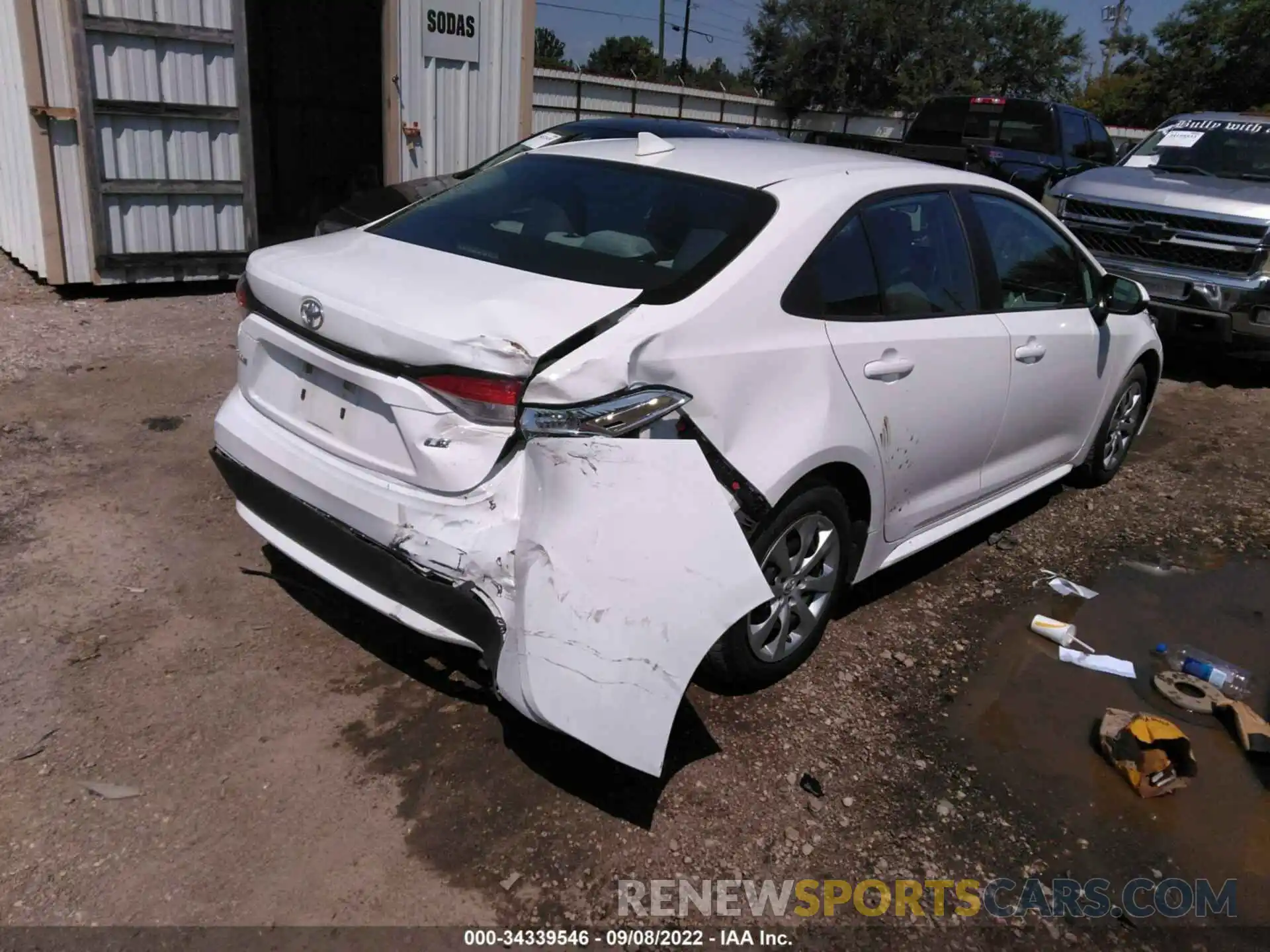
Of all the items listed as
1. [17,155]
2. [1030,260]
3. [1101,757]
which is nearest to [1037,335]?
[1030,260]

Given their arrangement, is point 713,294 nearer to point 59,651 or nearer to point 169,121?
point 59,651

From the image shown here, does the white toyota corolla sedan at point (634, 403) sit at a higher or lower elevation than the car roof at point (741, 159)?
lower

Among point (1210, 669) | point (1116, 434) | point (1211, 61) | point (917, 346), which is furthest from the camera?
point (1211, 61)

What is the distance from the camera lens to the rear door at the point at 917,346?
11.4 feet

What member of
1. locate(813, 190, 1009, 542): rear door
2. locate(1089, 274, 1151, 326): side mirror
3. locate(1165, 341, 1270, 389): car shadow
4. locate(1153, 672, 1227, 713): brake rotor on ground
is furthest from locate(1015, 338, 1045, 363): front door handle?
locate(1165, 341, 1270, 389): car shadow

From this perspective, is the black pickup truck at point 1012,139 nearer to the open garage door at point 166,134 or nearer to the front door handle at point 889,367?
the open garage door at point 166,134

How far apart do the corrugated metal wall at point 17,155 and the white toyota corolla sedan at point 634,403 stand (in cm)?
526

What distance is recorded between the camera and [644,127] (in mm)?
7672

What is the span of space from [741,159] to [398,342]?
1665 mm

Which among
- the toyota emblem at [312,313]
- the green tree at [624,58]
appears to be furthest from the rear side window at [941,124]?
the green tree at [624,58]

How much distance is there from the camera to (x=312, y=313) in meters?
3.01

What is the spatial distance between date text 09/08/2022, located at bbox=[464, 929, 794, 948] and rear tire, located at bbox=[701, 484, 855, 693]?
3.00ft

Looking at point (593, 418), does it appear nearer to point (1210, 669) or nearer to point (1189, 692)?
point (1189, 692)

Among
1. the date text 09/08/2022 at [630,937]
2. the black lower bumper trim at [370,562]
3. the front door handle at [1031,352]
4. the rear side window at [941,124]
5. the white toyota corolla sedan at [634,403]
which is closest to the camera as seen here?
the date text 09/08/2022 at [630,937]
